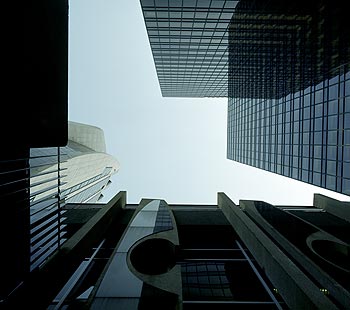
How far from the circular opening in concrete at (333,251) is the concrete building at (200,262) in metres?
0.06

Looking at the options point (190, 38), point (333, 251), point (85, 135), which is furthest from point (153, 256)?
point (85, 135)

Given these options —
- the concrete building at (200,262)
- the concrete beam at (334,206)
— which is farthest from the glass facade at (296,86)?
the concrete building at (200,262)

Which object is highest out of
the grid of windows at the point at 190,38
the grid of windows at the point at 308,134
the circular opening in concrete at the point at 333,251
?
the grid of windows at the point at 190,38

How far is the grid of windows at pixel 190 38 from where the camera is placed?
3231 centimetres

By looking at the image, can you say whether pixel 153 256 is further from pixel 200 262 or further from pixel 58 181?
pixel 58 181

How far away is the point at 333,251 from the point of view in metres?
19.7

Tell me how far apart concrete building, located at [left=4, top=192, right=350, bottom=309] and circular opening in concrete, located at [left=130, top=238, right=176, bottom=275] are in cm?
6

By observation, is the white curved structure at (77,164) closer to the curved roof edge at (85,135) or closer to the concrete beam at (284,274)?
the curved roof edge at (85,135)

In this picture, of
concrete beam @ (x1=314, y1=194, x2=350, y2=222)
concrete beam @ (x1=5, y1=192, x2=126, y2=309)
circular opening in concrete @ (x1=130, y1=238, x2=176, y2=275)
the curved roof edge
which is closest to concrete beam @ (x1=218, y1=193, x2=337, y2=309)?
circular opening in concrete @ (x1=130, y1=238, x2=176, y2=275)

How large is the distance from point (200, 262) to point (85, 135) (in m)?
72.0

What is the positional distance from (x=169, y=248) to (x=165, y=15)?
26.0m

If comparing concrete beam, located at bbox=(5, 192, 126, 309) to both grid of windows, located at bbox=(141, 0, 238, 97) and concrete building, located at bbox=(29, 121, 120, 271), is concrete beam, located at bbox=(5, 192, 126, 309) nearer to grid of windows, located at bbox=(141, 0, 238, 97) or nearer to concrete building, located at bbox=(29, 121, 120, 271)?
concrete building, located at bbox=(29, 121, 120, 271)

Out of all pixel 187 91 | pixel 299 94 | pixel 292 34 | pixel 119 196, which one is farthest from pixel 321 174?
pixel 187 91

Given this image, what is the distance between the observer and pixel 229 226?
893 inches
